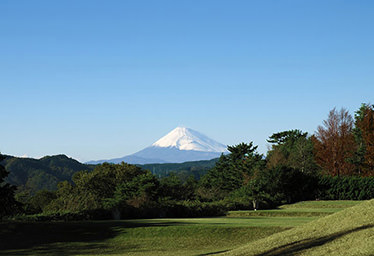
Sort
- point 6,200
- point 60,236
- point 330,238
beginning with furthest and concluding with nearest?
point 6,200
point 60,236
point 330,238

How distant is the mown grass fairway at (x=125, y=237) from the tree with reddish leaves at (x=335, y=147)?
4044cm

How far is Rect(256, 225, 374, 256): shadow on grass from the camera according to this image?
1472cm

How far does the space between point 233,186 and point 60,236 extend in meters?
53.3

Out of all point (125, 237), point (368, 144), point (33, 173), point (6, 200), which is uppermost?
point (33, 173)

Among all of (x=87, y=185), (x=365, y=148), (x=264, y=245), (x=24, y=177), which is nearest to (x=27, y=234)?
(x=264, y=245)

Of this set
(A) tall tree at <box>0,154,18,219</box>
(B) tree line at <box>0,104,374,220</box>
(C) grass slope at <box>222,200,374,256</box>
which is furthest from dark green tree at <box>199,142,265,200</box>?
(C) grass slope at <box>222,200,374,256</box>

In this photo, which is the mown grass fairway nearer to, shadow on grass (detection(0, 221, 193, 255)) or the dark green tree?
shadow on grass (detection(0, 221, 193, 255))

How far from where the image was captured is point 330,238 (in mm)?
15195

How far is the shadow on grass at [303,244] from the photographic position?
14.7 metres

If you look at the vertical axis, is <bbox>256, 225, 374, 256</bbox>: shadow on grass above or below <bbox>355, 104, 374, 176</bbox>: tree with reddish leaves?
below

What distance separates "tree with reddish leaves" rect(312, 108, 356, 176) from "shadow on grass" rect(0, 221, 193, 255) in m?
40.9

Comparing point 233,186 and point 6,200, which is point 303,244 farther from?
point 233,186

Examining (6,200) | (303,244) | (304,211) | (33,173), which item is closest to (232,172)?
(304,211)

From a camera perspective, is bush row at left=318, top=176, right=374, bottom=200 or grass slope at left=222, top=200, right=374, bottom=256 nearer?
Result: grass slope at left=222, top=200, right=374, bottom=256
